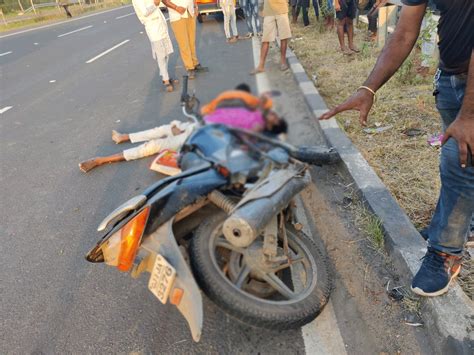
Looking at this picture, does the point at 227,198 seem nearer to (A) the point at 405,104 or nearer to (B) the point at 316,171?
(B) the point at 316,171

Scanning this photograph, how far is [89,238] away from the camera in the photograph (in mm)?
3041

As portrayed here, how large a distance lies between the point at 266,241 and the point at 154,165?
2005 millimetres

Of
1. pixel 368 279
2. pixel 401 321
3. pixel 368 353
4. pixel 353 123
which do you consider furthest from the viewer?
pixel 353 123

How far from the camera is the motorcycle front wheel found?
190 cm

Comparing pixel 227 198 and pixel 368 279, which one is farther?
pixel 368 279

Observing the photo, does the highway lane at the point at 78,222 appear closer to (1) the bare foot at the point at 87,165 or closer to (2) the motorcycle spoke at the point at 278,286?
(1) the bare foot at the point at 87,165

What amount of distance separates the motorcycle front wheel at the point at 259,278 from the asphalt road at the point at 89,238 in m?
0.20

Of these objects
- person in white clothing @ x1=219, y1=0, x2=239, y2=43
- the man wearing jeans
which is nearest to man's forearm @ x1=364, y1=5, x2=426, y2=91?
the man wearing jeans

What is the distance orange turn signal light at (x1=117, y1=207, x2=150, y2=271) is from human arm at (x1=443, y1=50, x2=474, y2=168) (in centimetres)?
145

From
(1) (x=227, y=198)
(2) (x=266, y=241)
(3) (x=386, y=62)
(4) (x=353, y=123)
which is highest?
(3) (x=386, y=62)

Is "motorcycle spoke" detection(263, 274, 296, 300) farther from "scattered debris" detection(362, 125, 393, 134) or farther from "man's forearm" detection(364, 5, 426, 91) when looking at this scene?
"scattered debris" detection(362, 125, 393, 134)

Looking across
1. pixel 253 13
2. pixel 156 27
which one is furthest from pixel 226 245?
pixel 253 13

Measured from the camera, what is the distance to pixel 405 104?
4.61m

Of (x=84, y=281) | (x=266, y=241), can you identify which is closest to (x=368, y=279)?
(x=266, y=241)
